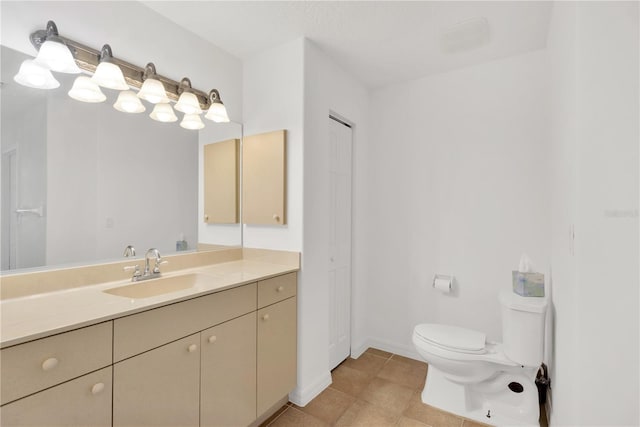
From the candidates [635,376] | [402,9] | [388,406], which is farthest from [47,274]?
[635,376]

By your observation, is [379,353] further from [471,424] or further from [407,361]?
[471,424]

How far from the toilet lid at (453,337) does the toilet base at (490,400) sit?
263mm

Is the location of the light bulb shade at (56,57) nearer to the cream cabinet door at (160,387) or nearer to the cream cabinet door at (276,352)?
the cream cabinet door at (160,387)

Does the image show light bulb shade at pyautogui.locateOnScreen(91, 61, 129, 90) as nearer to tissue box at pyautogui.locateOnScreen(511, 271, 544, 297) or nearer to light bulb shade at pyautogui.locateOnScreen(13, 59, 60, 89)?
light bulb shade at pyautogui.locateOnScreen(13, 59, 60, 89)

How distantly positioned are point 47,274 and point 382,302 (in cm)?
235

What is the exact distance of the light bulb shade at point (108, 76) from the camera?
1.41 m

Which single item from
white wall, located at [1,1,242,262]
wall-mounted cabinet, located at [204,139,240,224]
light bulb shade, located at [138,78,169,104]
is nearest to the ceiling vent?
white wall, located at [1,1,242,262]

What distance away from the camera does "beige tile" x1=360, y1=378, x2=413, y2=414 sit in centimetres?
193

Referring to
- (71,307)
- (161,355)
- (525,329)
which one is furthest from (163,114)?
(525,329)

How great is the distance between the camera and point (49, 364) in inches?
35.0

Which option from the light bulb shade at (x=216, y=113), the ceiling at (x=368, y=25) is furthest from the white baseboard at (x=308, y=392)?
the ceiling at (x=368, y=25)

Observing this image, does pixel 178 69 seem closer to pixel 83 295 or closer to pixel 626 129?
pixel 83 295

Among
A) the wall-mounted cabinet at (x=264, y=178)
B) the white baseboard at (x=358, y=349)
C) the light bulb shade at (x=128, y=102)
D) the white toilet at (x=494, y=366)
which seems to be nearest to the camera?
the light bulb shade at (x=128, y=102)

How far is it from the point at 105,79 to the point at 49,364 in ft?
4.06
